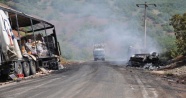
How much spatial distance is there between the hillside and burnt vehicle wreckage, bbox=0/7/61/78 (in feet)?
128

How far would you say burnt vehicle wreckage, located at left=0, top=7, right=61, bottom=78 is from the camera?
67.2 ft

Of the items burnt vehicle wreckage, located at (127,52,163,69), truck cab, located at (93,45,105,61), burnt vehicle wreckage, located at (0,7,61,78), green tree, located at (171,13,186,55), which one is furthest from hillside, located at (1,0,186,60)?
burnt vehicle wreckage, located at (0,7,61,78)

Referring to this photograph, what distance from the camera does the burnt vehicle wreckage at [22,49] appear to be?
2047cm

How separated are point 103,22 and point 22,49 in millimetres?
81065

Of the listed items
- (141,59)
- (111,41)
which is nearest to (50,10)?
(111,41)

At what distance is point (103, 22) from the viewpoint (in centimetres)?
10438

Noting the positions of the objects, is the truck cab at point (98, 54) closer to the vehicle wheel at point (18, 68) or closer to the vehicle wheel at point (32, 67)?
the vehicle wheel at point (32, 67)

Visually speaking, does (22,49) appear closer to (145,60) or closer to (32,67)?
(32,67)

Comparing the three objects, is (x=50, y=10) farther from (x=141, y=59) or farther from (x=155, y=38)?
(x=141, y=59)

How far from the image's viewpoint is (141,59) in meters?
37.2

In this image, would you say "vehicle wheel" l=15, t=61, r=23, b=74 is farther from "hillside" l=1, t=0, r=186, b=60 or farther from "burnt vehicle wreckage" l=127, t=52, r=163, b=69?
"hillside" l=1, t=0, r=186, b=60

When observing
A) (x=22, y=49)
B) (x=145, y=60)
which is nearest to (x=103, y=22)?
(x=145, y=60)

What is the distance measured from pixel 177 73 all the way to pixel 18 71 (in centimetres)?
1057

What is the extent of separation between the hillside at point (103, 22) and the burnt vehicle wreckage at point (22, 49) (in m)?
39.1
